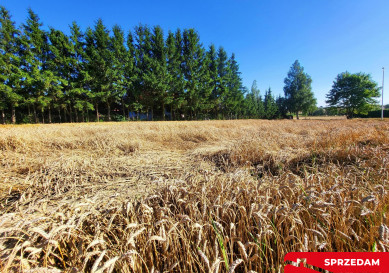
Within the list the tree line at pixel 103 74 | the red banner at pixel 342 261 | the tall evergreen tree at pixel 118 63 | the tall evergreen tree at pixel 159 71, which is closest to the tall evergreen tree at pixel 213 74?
the tree line at pixel 103 74

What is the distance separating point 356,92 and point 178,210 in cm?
4209

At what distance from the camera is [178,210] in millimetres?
1020

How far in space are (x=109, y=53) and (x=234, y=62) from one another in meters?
21.7

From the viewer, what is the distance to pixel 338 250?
74 centimetres

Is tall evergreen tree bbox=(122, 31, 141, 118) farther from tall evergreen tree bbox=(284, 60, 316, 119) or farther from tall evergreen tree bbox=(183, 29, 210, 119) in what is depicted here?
tall evergreen tree bbox=(284, 60, 316, 119)

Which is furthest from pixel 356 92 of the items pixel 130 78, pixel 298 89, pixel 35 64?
pixel 35 64

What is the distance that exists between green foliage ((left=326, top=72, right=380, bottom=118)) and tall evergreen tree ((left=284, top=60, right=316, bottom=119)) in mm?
5911

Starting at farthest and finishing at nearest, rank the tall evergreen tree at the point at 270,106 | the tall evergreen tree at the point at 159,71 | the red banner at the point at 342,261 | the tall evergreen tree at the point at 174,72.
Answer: the tall evergreen tree at the point at 270,106 → the tall evergreen tree at the point at 174,72 → the tall evergreen tree at the point at 159,71 → the red banner at the point at 342,261

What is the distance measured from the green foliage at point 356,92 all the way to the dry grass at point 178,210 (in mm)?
37622

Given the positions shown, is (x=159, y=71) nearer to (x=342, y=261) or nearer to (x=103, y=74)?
(x=103, y=74)

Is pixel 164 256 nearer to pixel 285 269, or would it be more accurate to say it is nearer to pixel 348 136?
pixel 285 269

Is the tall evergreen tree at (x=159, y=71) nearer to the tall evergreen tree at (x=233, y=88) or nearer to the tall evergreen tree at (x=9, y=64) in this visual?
the tall evergreen tree at (x=233, y=88)

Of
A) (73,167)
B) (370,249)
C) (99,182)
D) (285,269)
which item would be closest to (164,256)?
(285,269)

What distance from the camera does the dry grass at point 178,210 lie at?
2.17 feet
